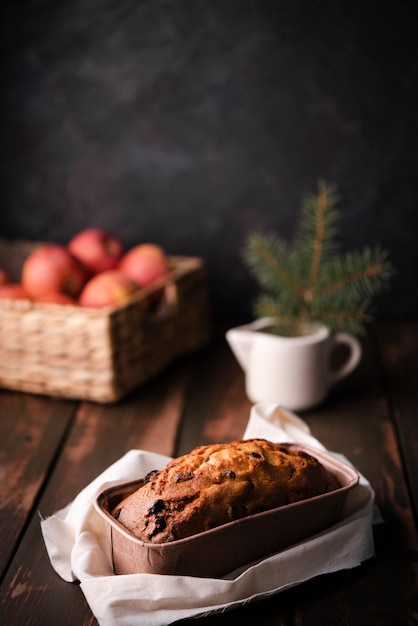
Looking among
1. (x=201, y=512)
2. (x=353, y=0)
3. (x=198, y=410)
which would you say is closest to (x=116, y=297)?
(x=198, y=410)

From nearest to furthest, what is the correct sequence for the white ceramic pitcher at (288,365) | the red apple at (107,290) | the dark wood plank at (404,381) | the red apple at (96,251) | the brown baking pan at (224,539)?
the brown baking pan at (224,539)
the dark wood plank at (404,381)
the white ceramic pitcher at (288,365)
the red apple at (107,290)
the red apple at (96,251)

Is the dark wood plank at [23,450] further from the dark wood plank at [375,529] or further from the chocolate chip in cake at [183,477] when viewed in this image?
the dark wood plank at [375,529]

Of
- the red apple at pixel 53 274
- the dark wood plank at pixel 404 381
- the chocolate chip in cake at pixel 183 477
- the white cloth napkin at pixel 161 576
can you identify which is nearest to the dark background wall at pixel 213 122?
the dark wood plank at pixel 404 381

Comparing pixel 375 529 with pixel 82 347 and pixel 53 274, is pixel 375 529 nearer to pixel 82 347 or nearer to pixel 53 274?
pixel 82 347

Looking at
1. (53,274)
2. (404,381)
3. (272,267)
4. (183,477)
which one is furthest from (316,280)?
(183,477)

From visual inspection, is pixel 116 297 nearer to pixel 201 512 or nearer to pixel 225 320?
pixel 225 320

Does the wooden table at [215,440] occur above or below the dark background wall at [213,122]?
below

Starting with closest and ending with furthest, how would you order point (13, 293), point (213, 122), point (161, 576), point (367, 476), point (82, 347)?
point (161, 576)
point (367, 476)
point (82, 347)
point (13, 293)
point (213, 122)
